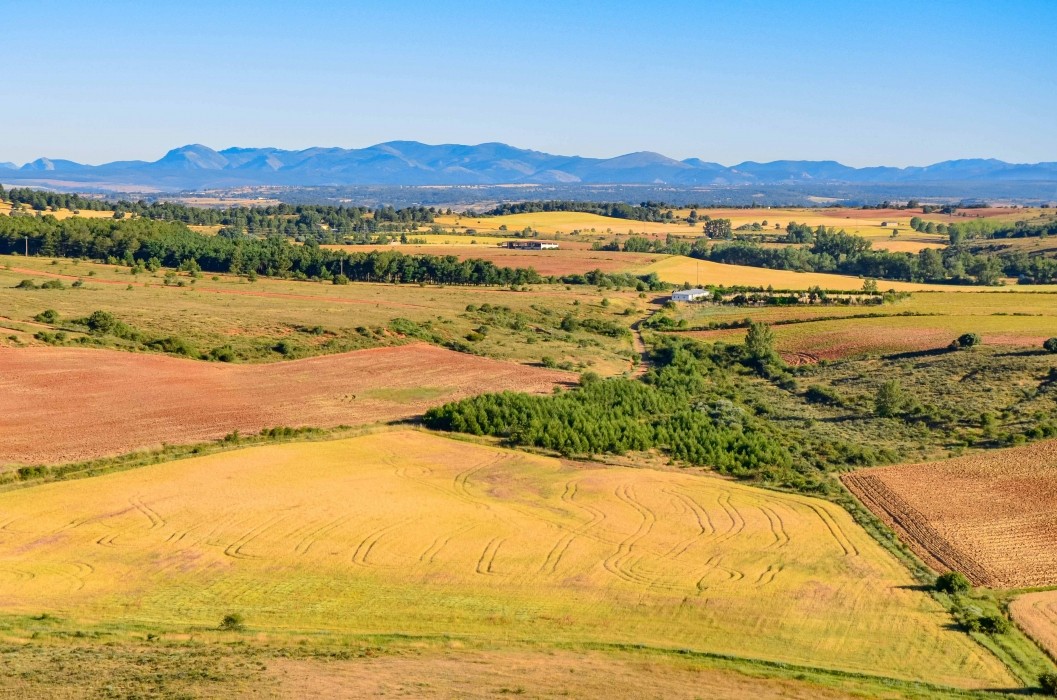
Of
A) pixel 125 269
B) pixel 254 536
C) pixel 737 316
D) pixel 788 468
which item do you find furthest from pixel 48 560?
pixel 125 269

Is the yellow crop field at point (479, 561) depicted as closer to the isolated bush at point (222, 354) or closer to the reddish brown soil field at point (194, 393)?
the reddish brown soil field at point (194, 393)

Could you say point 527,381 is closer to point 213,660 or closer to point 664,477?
point 664,477

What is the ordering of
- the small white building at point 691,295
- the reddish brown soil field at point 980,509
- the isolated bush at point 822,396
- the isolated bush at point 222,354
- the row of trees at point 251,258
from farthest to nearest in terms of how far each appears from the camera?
the row of trees at point 251,258 → the small white building at point 691,295 → the isolated bush at point 222,354 → the isolated bush at point 822,396 → the reddish brown soil field at point 980,509

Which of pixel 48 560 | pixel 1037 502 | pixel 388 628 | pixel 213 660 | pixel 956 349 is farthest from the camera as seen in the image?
pixel 956 349

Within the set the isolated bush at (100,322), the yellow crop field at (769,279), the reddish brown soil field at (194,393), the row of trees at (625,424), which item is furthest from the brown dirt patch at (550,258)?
the row of trees at (625,424)

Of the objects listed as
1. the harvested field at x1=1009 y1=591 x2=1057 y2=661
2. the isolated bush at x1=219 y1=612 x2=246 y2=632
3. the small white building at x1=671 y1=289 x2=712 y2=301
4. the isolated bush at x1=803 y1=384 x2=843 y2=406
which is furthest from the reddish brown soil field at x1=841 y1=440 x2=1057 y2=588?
the small white building at x1=671 y1=289 x2=712 y2=301

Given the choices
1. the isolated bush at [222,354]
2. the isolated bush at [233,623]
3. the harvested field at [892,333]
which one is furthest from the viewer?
the harvested field at [892,333]
